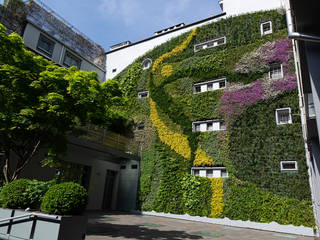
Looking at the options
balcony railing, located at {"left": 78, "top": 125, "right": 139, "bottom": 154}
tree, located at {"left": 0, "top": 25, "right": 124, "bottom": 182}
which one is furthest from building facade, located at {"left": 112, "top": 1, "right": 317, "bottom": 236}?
tree, located at {"left": 0, "top": 25, "right": 124, "bottom": 182}

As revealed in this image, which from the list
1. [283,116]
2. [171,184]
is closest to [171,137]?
[171,184]

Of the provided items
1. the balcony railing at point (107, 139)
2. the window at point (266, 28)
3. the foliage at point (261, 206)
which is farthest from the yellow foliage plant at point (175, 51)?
the foliage at point (261, 206)

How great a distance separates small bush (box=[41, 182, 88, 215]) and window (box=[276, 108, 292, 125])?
1235cm

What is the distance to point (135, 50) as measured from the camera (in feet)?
80.9

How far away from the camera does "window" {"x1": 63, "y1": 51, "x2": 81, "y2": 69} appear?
70.8 feet

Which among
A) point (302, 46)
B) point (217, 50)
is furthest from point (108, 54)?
point (302, 46)

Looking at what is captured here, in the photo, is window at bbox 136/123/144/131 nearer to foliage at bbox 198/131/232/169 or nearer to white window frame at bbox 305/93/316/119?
foliage at bbox 198/131/232/169

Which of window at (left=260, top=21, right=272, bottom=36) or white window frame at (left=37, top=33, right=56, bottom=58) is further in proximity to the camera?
white window frame at (left=37, top=33, right=56, bottom=58)

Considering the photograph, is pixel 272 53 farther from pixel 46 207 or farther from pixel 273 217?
pixel 46 207

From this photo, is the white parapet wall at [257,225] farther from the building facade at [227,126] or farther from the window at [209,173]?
the window at [209,173]

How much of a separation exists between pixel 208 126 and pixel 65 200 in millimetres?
12265

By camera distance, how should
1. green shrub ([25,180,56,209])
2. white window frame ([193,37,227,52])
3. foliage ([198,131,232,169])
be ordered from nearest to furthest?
1. green shrub ([25,180,56,209])
2. foliage ([198,131,232,169])
3. white window frame ([193,37,227,52])

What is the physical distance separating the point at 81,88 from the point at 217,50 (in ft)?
42.6

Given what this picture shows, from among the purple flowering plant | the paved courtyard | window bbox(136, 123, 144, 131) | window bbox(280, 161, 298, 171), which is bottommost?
the paved courtyard
